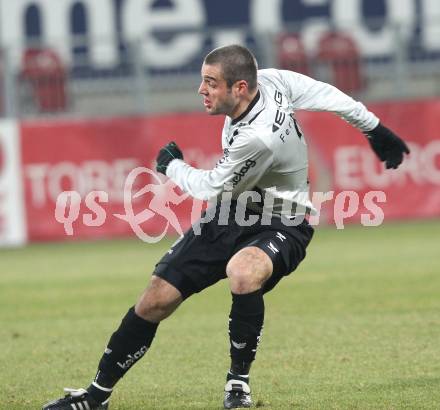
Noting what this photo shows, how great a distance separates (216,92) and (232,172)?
0.44m

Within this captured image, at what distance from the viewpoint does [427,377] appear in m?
7.45

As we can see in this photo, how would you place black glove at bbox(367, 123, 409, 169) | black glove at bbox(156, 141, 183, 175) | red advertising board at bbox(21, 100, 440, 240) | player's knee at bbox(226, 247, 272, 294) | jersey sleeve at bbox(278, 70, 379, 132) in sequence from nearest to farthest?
player's knee at bbox(226, 247, 272, 294) → black glove at bbox(156, 141, 183, 175) → jersey sleeve at bbox(278, 70, 379, 132) → black glove at bbox(367, 123, 409, 169) → red advertising board at bbox(21, 100, 440, 240)

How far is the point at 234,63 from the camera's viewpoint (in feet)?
21.6

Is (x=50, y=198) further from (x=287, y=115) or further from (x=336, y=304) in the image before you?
(x=287, y=115)

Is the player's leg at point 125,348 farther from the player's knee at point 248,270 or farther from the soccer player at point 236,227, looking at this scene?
the player's knee at point 248,270

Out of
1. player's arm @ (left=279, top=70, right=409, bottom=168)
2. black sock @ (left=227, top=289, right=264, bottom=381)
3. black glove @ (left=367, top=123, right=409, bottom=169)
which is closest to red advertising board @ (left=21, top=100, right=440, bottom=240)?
black glove @ (left=367, top=123, right=409, bottom=169)

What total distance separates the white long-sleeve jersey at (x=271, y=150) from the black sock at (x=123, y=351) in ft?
2.48

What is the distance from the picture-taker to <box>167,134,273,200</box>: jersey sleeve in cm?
656

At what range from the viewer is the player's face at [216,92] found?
21.6 feet

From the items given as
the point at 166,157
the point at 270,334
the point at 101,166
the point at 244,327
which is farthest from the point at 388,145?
the point at 101,166

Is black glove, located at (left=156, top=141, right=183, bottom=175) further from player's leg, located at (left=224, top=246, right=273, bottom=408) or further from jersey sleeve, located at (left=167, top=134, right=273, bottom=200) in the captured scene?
player's leg, located at (left=224, top=246, right=273, bottom=408)

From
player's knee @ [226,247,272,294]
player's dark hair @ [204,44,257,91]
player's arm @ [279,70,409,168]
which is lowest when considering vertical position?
player's knee @ [226,247,272,294]

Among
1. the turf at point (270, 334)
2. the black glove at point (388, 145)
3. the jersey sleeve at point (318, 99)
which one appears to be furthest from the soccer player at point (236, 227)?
the black glove at point (388, 145)

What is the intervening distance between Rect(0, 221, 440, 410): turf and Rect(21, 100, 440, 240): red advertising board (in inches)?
→ 84.9
